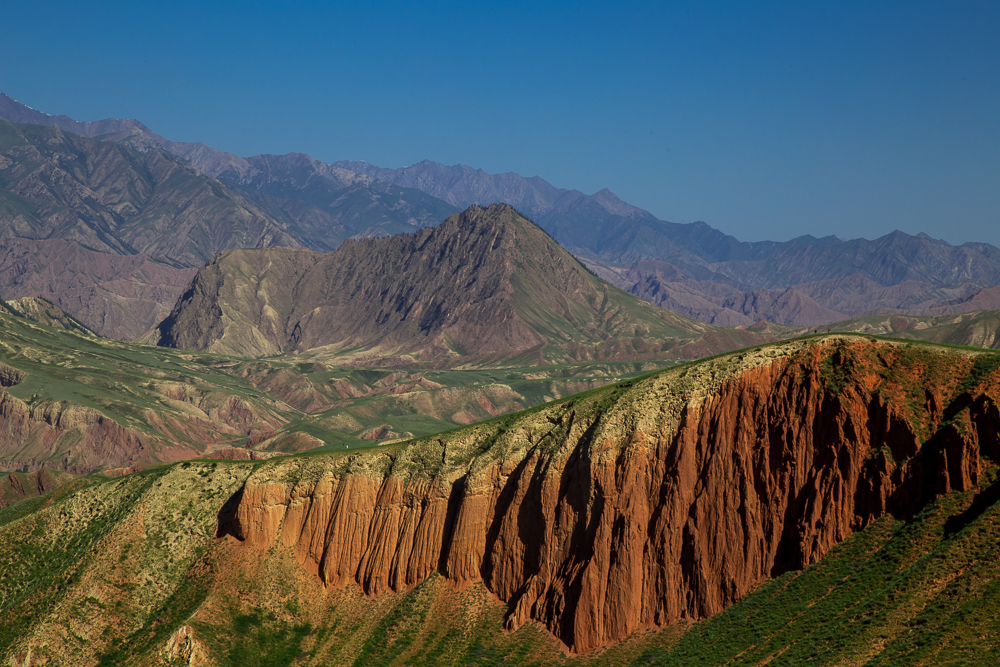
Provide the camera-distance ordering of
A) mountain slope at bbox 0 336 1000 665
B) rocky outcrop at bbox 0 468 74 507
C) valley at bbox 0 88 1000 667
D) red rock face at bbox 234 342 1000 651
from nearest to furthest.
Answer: valley at bbox 0 88 1000 667 → mountain slope at bbox 0 336 1000 665 → red rock face at bbox 234 342 1000 651 → rocky outcrop at bbox 0 468 74 507

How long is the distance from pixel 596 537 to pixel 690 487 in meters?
9.83

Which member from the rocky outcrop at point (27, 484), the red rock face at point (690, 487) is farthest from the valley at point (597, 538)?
the rocky outcrop at point (27, 484)

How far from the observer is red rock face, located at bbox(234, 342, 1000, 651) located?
251 feet

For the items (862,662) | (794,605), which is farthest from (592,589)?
Answer: (862,662)

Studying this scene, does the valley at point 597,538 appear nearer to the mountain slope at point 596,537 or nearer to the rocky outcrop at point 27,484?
the mountain slope at point 596,537

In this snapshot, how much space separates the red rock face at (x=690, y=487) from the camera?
76562 mm

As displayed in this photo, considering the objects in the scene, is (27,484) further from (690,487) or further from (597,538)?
(690,487)

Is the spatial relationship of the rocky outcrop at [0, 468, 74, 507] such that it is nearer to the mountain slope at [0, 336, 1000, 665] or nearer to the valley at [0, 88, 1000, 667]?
the valley at [0, 88, 1000, 667]

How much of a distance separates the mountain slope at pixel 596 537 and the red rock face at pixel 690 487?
20cm

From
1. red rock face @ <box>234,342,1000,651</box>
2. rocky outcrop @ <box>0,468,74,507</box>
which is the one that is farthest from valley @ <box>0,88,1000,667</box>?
rocky outcrop @ <box>0,468,74,507</box>

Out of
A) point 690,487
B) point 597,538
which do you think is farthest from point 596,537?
point 690,487

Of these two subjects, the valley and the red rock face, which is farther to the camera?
the red rock face

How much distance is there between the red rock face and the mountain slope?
0.66 feet

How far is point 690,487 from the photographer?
82.8 m
